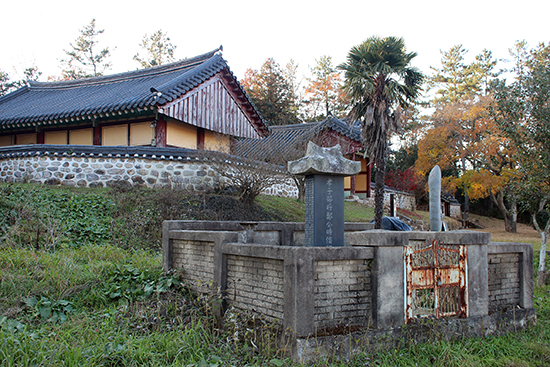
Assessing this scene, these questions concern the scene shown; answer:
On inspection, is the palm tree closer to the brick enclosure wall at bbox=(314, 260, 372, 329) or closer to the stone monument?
the stone monument

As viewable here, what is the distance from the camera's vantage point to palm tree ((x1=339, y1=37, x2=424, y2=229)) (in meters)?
15.2

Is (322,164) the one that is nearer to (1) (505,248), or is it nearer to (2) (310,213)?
(2) (310,213)

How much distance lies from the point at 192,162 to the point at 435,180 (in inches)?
341

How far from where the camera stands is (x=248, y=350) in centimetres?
488

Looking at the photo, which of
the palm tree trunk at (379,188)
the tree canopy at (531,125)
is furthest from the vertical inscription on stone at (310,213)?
the palm tree trunk at (379,188)

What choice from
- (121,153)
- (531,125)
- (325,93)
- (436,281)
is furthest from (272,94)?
(436,281)

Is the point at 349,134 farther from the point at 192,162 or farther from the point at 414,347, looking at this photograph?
the point at 414,347

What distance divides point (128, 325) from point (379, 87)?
41.9 ft

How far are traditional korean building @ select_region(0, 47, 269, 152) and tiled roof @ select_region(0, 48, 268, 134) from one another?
0.04 metres

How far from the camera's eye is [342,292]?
502cm

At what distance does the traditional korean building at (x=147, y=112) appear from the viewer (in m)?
16.1

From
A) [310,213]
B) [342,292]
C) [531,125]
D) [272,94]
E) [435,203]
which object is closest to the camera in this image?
[342,292]

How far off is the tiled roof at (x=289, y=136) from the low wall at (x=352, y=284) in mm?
14904

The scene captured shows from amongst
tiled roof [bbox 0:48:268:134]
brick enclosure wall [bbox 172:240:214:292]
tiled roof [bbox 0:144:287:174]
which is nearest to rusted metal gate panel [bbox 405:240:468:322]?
brick enclosure wall [bbox 172:240:214:292]
